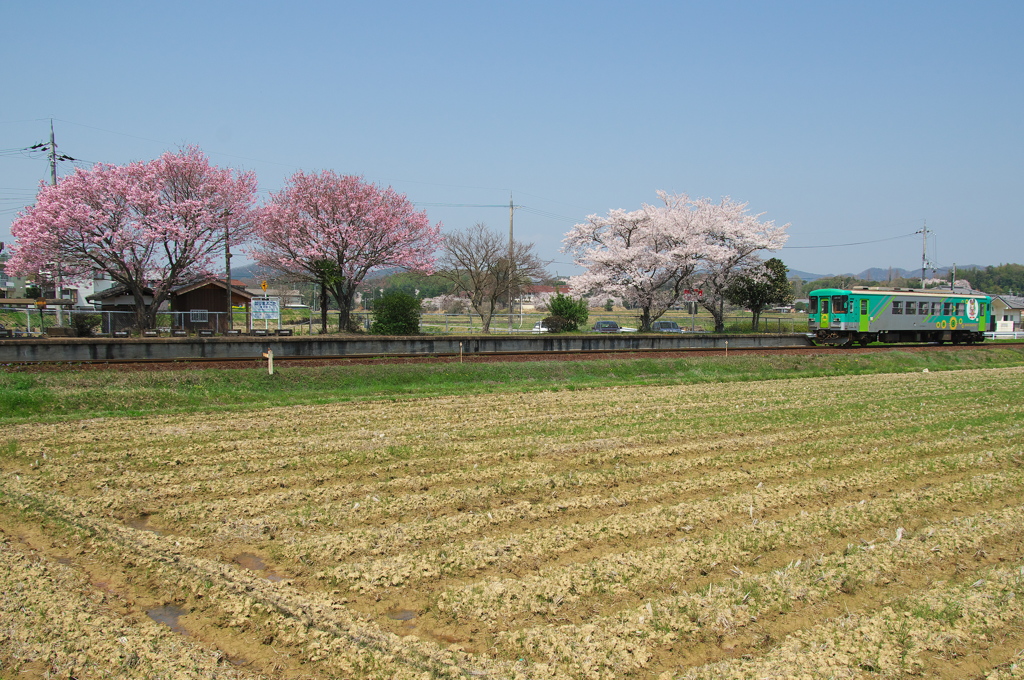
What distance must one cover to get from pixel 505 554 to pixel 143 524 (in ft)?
12.6

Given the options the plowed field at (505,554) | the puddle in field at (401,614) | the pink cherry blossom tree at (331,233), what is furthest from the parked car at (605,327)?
the puddle in field at (401,614)

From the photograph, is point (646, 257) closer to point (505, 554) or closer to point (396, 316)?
point (396, 316)

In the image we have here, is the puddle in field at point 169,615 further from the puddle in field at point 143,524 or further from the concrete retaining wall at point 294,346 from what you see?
Answer: the concrete retaining wall at point 294,346

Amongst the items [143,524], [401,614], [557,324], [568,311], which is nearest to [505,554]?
[401,614]

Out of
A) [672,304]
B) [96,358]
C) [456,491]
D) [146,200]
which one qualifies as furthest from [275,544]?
[672,304]

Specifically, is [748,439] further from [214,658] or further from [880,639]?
[214,658]

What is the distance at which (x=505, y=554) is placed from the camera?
596 centimetres

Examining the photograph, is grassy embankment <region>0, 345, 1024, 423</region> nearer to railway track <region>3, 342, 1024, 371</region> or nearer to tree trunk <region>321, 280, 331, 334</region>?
railway track <region>3, 342, 1024, 371</region>

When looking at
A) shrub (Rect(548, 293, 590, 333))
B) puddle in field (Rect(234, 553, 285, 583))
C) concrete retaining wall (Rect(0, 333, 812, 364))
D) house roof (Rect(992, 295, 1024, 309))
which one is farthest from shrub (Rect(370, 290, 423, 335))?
house roof (Rect(992, 295, 1024, 309))

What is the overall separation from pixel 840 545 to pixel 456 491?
158 inches

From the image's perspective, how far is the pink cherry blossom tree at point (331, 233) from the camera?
3853 centimetres

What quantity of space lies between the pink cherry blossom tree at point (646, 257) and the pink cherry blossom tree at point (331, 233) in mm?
15573

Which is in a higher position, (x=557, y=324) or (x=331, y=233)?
(x=331, y=233)

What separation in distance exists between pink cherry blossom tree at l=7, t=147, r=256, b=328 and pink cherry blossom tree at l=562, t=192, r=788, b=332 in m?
25.0
